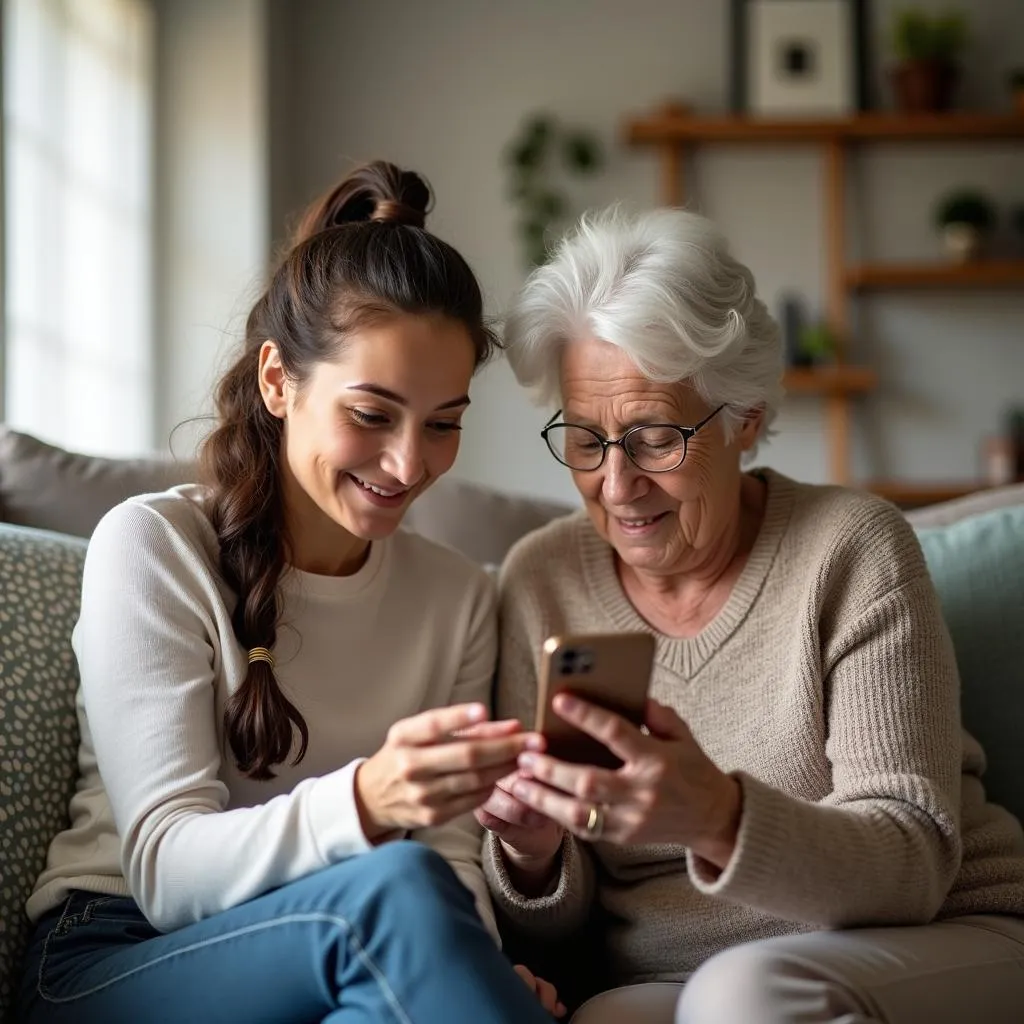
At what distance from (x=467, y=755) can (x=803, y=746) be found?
504mm

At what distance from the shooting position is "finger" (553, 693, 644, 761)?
1.20m

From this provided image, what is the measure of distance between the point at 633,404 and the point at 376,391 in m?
0.32

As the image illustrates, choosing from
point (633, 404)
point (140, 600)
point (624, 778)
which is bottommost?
point (624, 778)

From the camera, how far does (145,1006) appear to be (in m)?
1.29

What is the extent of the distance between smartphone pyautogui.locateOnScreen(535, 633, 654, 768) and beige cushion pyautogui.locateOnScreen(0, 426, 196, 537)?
832 mm

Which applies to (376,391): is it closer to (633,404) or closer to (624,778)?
(633,404)

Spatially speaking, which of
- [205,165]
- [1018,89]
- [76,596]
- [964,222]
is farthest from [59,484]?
[1018,89]

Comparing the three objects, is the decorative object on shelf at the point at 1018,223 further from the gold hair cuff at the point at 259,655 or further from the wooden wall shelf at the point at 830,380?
the gold hair cuff at the point at 259,655

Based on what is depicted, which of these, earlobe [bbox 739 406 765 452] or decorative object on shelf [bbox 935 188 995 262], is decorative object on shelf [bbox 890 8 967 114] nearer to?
decorative object on shelf [bbox 935 188 995 262]

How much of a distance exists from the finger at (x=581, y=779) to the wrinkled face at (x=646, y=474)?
19.4 inches

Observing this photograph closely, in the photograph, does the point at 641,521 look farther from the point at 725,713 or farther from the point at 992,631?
the point at 992,631

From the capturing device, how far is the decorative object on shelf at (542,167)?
466 centimetres

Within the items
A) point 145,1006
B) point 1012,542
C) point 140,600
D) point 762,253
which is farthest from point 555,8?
point 145,1006

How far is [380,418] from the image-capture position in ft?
5.04
